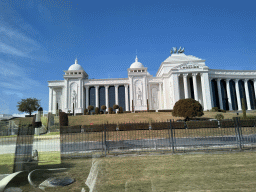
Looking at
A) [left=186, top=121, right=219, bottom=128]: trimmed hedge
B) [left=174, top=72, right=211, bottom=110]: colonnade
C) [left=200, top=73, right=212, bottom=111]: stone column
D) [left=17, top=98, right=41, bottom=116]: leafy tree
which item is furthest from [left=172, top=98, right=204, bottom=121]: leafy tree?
[left=17, top=98, right=41, bottom=116]: leafy tree

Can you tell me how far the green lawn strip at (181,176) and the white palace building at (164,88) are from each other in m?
37.4

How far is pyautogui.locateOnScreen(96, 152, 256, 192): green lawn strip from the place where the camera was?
15.3ft

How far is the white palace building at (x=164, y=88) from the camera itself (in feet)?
144

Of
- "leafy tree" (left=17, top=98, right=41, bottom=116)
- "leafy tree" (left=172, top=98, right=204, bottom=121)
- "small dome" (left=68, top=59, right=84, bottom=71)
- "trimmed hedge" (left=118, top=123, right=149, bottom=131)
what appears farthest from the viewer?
"small dome" (left=68, top=59, right=84, bottom=71)

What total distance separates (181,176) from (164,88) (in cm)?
4466

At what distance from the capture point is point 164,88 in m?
49.0

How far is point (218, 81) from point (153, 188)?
49.0 m

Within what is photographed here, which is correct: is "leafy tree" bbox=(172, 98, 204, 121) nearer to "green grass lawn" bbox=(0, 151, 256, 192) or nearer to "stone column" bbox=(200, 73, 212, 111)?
"green grass lawn" bbox=(0, 151, 256, 192)

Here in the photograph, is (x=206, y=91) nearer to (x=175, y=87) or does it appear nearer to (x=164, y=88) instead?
(x=175, y=87)

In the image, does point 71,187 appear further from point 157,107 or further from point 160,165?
point 157,107

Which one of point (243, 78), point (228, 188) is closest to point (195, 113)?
point (228, 188)

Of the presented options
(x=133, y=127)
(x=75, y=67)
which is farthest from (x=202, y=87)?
(x=75, y=67)

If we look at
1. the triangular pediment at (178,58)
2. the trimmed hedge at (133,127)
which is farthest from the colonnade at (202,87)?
the trimmed hedge at (133,127)

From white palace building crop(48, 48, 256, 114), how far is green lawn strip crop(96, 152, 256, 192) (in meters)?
37.4
